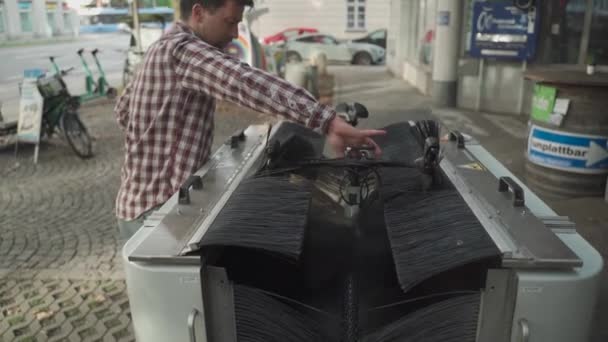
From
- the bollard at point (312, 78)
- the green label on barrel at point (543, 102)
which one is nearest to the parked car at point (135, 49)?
the bollard at point (312, 78)

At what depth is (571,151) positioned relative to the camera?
4.94 metres

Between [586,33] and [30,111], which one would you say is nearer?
[30,111]

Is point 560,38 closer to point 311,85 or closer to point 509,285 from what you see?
point 311,85

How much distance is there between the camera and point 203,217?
1512 mm

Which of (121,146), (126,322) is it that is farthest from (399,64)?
(126,322)

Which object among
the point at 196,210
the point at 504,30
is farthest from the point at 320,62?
the point at 196,210

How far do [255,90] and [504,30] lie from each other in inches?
345

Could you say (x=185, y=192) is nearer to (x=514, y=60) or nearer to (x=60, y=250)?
(x=60, y=250)

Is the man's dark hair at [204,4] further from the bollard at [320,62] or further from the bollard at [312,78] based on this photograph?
the bollard at [320,62]

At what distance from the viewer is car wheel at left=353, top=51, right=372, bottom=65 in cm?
2102

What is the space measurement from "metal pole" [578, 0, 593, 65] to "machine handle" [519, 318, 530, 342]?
8577 mm

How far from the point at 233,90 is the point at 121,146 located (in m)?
6.88

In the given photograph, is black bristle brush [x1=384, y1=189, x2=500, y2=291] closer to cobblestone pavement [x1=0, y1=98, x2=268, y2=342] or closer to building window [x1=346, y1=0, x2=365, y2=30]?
cobblestone pavement [x1=0, y1=98, x2=268, y2=342]

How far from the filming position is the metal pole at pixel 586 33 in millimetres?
8312
